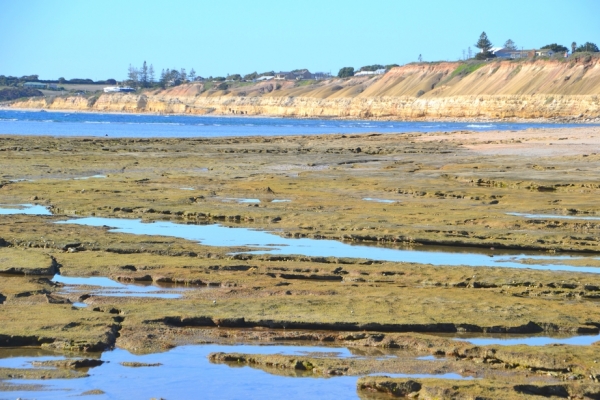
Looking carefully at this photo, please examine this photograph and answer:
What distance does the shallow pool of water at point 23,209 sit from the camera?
16688 mm

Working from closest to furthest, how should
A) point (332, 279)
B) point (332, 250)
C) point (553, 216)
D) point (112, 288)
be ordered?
1. point (112, 288)
2. point (332, 279)
3. point (332, 250)
4. point (553, 216)

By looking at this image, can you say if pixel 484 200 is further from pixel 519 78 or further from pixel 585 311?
pixel 519 78

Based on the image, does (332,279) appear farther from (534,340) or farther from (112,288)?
(534,340)

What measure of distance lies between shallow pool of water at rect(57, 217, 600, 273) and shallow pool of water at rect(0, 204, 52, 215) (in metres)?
2.07

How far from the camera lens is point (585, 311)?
9.04 m

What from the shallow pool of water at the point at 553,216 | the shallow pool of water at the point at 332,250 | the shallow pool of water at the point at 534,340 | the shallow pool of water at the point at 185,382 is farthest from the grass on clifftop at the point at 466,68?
the shallow pool of water at the point at 185,382

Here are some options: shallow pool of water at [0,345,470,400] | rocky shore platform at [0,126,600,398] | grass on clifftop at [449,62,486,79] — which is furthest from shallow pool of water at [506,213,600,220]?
grass on clifftop at [449,62,486,79]

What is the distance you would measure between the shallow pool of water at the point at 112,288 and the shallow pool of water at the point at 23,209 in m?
6.51

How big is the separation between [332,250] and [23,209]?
708 centimetres

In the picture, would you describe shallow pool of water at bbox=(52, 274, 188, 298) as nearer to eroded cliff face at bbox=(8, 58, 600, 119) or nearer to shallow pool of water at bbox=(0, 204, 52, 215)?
shallow pool of water at bbox=(0, 204, 52, 215)

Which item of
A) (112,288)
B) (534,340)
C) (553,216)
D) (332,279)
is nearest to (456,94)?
(553,216)

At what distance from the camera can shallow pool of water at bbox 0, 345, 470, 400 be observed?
6.62 metres

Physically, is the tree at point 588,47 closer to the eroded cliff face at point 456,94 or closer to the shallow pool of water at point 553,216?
the eroded cliff face at point 456,94

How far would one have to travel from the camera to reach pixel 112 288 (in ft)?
32.8
